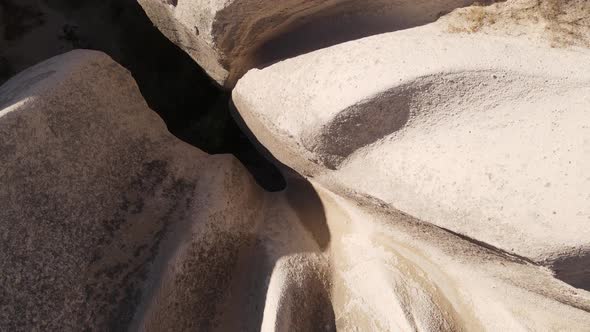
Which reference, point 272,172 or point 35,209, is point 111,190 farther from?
point 272,172

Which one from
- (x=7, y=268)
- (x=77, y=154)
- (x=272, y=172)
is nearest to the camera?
(x=7, y=268)

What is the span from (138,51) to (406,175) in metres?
0.95

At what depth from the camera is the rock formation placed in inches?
34.4

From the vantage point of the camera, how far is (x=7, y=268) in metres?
0.87

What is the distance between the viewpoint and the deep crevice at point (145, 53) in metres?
1.49

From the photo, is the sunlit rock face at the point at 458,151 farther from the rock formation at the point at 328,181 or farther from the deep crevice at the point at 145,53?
the deep crevice at the point at 145,53

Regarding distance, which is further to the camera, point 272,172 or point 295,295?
point 272,172

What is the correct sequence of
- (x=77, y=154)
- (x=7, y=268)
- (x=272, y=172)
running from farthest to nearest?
(x=272, y=172) → (x=77, y=154) → (x=7, y=268)

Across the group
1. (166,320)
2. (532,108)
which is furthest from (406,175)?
(166,320)

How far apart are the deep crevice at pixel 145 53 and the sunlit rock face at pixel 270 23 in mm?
363

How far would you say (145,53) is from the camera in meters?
1.53

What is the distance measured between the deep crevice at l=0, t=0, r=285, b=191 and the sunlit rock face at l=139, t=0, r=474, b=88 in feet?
1.19

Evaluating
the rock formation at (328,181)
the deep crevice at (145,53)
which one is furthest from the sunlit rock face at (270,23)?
the deep crevice at (145,53)

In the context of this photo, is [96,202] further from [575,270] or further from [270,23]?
[575,270]
